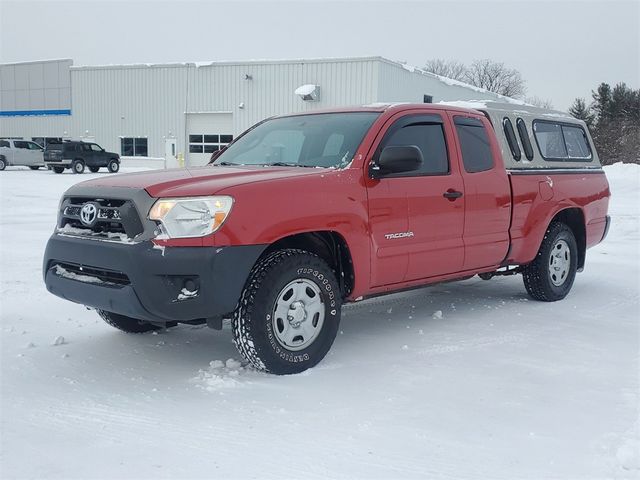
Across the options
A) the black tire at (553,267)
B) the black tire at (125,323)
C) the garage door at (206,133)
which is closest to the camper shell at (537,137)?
the black tire at (553,267)

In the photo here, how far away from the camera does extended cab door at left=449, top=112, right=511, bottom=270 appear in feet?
17.9

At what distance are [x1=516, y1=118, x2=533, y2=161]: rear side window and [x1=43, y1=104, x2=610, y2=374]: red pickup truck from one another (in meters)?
0.04

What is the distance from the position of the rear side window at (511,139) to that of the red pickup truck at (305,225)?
0.05 feet

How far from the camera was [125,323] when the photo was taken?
502 centimetres

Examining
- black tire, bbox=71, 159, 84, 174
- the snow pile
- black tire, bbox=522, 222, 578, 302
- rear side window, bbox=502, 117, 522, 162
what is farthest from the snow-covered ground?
black tire, bbox=71, 159, 84, 174

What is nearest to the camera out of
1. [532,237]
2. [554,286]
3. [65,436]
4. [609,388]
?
[65,436]

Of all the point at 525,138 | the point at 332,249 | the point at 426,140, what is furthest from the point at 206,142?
the point at 332,249

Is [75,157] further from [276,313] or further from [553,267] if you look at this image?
[276,313]

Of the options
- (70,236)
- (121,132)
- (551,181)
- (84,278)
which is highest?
(121,132)

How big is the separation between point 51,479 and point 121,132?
130ft

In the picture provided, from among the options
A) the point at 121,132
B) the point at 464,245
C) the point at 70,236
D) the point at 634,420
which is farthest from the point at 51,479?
the point at 121,132

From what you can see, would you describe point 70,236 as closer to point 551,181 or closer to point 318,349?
point 318,349

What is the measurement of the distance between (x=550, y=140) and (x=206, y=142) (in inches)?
1281

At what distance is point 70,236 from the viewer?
13.9 feet
